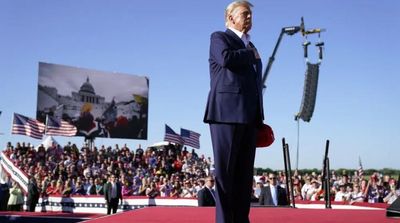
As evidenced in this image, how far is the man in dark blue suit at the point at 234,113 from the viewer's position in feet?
9.72

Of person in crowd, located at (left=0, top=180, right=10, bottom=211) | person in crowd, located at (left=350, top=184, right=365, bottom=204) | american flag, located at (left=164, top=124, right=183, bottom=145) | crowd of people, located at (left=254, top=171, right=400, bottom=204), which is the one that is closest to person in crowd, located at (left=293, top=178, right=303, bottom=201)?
crowd of people, located at (left=254, top=171, right=400, bottom=204)

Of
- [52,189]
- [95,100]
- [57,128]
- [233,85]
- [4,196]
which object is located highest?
[95,100]

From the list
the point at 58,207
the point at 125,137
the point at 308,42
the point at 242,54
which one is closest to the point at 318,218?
the point at 242,54

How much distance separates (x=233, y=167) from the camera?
301cm

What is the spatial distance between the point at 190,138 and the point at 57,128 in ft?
29.3

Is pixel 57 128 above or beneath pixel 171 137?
above

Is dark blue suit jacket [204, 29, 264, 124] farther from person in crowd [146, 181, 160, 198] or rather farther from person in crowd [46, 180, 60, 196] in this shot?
person in crowd [46, 180, 60, 196]

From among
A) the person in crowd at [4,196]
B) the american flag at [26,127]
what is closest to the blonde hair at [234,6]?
the person in crowd at [4,196]

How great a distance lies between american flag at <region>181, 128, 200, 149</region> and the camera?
31.8m

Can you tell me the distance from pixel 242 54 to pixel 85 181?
62.7ft

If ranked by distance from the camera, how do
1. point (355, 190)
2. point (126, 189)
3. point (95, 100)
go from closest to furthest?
point (355, 190)
point (126, 189)
point (95, 100)

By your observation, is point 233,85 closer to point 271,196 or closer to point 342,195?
point 271,196

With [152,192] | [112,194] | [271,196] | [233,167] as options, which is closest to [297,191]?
[271,196]

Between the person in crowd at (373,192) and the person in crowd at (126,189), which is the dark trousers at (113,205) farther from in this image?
the person in crowd at (373,192)
